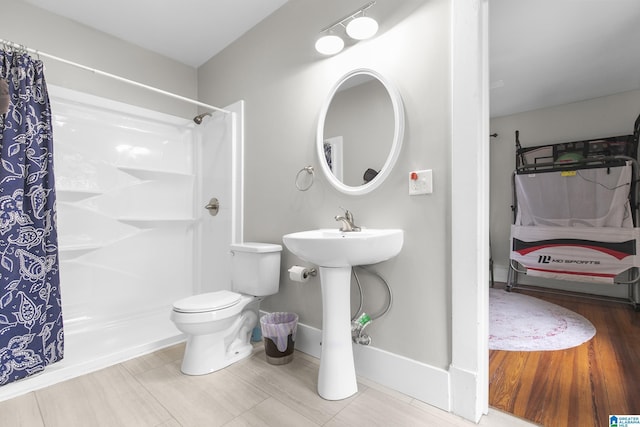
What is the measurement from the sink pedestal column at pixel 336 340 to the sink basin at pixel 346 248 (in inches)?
4.3

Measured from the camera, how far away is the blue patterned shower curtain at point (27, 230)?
153 cm

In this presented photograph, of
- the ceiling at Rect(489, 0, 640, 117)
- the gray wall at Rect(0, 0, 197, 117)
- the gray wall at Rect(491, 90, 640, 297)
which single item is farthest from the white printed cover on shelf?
the gray wall at Rect(0, 0, 197, 117)

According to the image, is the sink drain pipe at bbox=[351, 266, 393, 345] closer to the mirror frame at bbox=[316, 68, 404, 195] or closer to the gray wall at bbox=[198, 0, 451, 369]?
the gray wall at bbox=[198, 0, 451, 369]

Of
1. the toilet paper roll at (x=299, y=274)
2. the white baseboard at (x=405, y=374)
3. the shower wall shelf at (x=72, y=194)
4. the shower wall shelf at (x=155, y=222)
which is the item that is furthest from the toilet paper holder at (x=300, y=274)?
the shower wall shelf at (x=72, y=194)

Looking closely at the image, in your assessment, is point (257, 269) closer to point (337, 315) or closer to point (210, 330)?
point (210, 330)

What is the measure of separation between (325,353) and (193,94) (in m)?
2.71

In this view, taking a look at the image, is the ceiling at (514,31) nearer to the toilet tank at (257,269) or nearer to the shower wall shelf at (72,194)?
the shower wall shelf at (72,194)

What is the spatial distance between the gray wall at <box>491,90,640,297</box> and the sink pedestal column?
3.23m

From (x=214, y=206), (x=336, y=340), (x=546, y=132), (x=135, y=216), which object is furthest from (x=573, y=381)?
(x=135, y=216)

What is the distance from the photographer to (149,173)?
257 centimetres

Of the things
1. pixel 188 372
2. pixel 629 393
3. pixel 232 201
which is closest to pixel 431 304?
pixel 629 393

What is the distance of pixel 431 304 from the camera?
1415mm

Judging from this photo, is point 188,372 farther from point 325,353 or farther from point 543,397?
point 543,397

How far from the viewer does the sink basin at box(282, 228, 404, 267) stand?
1.26m
